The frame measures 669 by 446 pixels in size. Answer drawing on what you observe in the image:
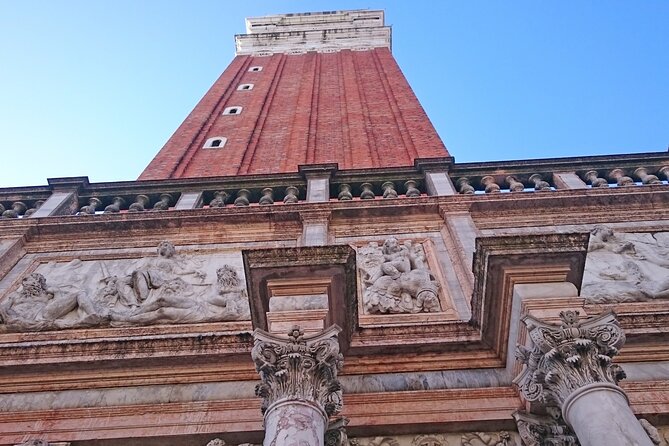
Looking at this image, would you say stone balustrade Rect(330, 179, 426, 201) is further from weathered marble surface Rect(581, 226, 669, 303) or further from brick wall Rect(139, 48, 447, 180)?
brick wall Rect(139, 48, 447, 180)

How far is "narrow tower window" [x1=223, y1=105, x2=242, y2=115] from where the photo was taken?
955 inches

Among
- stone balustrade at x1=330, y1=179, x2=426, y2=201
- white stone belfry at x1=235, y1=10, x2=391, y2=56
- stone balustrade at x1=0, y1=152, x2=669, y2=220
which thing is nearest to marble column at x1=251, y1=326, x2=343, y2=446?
stone balustrade at x1=330, y1=179, x2=426, y2=201

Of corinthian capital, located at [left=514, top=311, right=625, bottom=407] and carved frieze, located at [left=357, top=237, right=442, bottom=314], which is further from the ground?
carved frieze, located at [left=357, top=237, right=442, bottom=314]

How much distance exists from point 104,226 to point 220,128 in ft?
39.8

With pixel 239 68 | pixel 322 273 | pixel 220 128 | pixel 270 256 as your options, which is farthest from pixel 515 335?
pixel 239 68

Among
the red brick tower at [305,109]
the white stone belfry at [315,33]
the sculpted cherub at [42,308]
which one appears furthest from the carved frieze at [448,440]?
the white stone belfry at [315,33]

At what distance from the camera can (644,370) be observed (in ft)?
23.0

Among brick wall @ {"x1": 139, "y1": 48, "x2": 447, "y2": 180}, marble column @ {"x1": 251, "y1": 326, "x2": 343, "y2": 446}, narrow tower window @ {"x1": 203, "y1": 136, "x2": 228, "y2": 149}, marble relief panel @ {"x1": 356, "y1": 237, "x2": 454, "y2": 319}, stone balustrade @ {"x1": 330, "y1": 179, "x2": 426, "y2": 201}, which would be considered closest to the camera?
marble column @ {"x1": 251, "y1": 326, "x2": 343, "y2": 446}

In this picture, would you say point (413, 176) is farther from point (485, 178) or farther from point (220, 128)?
point (220, 128)

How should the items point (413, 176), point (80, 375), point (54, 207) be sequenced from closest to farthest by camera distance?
point (80, 375) < point (54, 207) < point (413, 176)

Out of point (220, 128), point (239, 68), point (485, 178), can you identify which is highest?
point (239, 68)

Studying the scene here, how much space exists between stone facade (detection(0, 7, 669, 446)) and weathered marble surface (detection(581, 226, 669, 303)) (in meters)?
0.03

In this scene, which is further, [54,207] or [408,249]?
[54,207]

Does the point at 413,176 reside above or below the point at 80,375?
above
